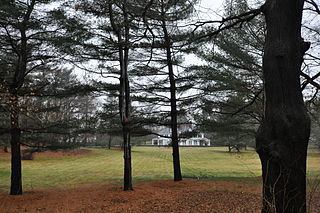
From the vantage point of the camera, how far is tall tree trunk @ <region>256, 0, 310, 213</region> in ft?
7.50

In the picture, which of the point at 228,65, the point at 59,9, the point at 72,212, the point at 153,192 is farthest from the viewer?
the point at 228,65

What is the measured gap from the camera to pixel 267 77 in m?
2.52

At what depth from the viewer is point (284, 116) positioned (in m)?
2.35

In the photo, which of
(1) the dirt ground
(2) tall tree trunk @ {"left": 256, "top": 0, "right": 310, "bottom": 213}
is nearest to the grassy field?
(1) the dirt ground

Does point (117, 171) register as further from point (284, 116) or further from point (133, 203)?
point (284, 116)

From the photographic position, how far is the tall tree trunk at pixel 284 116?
2.29 metres

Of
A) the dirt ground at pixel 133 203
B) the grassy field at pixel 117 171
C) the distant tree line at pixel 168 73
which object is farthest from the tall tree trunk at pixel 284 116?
the dirt ground at pixel 133 203

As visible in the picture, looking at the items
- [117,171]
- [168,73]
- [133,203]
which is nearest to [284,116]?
[133,203]

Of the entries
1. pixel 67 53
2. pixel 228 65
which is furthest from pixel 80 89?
pixel 228 65

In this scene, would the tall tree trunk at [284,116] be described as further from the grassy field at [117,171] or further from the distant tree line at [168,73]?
the grassy field at [117,171]

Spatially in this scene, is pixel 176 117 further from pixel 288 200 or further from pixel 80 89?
pixel 288 200

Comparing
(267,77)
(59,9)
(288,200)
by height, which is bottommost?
(288,200)

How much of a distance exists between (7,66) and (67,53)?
2.11m

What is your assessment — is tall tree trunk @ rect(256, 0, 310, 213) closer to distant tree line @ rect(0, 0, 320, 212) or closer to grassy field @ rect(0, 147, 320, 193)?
distant tree line @ rect(0, 0, 320, 212)
